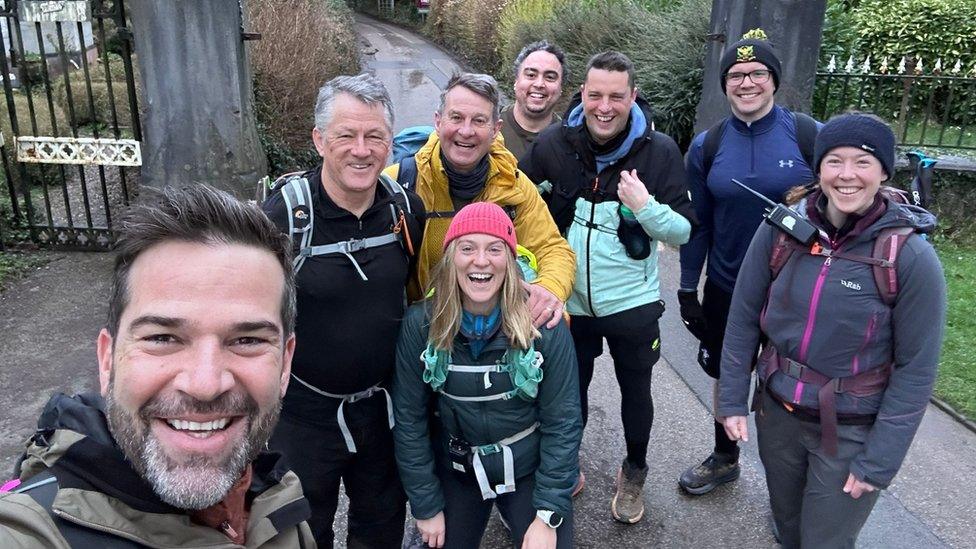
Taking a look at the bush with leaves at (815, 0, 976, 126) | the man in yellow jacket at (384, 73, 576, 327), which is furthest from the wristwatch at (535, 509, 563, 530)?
the bush with leaves at (815, 0, 976, 126)

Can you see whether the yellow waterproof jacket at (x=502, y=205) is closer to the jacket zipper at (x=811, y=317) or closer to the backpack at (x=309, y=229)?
the backpack at (x=309, y=229)

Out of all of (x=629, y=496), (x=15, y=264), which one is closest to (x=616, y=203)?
(x=629, y=496)

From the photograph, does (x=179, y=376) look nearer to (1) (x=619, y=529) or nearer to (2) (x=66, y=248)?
(1) (x=619, y=529)

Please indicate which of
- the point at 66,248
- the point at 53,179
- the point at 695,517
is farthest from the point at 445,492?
the point at 53,179

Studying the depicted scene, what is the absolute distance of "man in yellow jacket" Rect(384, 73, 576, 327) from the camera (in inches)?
109

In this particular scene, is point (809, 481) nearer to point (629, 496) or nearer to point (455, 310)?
point (629, 496)

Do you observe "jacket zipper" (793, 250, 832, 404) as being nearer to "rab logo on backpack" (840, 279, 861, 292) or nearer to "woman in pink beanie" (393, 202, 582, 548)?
"rab logo on backpack" (840, 279, 861, 292)

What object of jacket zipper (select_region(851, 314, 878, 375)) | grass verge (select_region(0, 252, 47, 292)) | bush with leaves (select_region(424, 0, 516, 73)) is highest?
bush with leaves (select_region(424, 0, 516, 73))

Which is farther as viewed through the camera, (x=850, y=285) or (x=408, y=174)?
(x=408, y=174)

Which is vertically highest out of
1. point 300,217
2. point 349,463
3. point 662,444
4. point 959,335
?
point 300,217

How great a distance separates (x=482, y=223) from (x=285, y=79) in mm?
6774

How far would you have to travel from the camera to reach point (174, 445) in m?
1.31

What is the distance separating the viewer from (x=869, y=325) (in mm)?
2357

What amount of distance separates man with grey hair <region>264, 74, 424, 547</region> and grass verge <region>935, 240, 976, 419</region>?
377 cm
